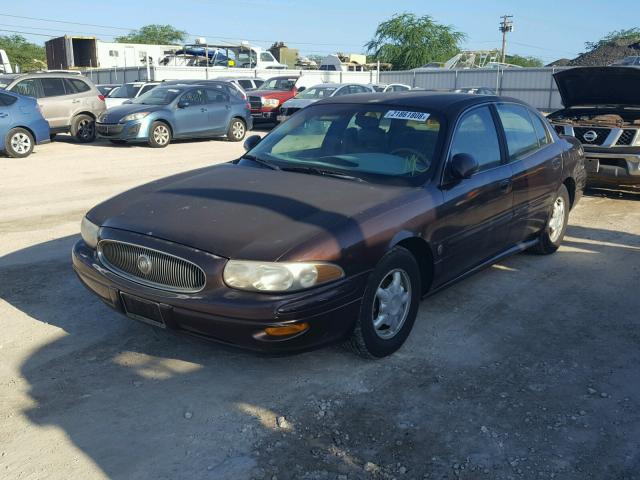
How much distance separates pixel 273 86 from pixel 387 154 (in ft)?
60.4

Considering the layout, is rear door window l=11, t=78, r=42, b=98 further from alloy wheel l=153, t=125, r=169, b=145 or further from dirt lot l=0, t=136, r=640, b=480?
dirt lot l=0, t=136, r=640, b=480

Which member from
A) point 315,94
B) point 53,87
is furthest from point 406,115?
point 315,94

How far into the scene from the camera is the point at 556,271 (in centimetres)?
575

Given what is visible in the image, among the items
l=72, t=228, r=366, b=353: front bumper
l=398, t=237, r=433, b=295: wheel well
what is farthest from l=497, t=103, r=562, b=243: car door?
l=72, t=228, r=366, b=353: front bumper

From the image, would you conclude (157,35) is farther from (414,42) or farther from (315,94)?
(315,94)

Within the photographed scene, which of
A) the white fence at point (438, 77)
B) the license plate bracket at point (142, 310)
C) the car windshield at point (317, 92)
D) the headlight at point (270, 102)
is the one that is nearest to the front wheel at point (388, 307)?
the license plate bracket at point (142, 310)

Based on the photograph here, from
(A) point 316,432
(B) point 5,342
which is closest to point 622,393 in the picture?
(A) point 316,432

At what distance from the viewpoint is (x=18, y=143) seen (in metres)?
13.2

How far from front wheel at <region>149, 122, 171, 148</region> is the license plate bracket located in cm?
1193

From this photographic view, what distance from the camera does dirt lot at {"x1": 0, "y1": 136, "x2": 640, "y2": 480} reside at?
2.92m

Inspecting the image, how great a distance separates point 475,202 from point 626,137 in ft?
16.2

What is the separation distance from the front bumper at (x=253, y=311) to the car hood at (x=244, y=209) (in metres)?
0.15

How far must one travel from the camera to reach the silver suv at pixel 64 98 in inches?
593

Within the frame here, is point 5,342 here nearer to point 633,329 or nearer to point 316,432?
point 316,432
